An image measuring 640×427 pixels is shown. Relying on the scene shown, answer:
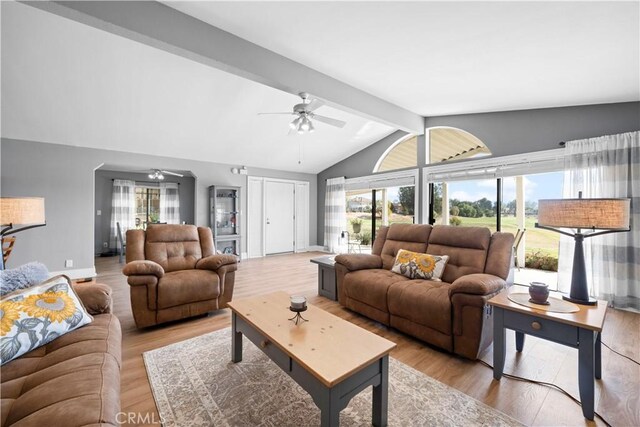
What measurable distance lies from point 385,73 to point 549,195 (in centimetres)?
306

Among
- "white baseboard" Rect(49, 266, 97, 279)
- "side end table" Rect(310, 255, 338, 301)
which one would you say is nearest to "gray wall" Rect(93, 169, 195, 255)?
"white baseboard" Rect(49, 266, 97, 279)

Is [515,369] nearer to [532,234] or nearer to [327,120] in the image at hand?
[327,120]

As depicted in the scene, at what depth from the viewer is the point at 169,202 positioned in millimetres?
7609

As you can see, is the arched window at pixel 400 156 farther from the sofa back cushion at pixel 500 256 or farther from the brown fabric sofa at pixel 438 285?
the sofa back cushion at pixel 500 256

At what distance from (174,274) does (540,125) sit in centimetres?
509

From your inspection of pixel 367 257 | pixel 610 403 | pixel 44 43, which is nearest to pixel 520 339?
pixel 610 403

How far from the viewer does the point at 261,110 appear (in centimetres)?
430

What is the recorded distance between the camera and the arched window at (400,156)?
5453mm

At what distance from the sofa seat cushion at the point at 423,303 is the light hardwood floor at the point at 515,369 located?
0.25 meters

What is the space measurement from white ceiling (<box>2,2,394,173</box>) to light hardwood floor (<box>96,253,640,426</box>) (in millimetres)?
2694

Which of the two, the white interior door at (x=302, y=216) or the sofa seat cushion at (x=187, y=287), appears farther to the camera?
the white interior door at (x=302, y=216)

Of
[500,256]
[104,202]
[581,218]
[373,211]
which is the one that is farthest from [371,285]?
[104,202]

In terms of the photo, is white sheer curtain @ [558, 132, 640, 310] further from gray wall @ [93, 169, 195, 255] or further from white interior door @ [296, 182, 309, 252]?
gray wall @ [93, 169, 195, 255]

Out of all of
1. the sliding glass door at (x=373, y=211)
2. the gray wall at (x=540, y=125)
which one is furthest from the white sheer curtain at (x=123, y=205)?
the gray wall at (x=540, y=125)
